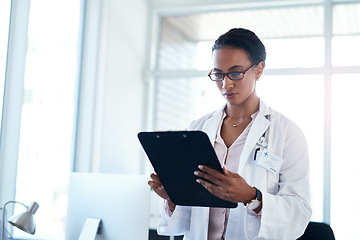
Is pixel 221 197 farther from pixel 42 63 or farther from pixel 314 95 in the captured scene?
pixel 314 95

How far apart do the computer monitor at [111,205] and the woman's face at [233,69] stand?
51cm

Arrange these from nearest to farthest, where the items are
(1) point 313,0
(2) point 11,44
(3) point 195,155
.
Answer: (3) point 195,155 → (2) point 11,44 → (1) point 313,0

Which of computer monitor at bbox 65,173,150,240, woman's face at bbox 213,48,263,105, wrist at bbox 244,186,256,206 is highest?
woman's face at bbox 213,48,263,105

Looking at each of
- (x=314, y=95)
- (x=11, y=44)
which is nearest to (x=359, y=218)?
(x=314, y=95)

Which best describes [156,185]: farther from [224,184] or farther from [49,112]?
[49,112]

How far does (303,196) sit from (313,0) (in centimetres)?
333

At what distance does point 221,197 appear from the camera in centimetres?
144

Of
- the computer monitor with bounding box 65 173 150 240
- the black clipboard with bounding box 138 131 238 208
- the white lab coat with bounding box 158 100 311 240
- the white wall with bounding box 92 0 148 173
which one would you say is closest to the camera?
the black clipboard with bounding box 138 131 238 208

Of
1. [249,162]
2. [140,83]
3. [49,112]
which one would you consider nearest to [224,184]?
[249,162]

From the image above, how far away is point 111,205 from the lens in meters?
1.86

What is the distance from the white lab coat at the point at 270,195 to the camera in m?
1.55

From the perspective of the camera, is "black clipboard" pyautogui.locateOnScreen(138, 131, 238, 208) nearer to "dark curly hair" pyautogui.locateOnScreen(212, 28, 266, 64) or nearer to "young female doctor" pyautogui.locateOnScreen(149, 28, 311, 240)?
"young female doctor" pyautogui.locateOnScreen(149, 28, 311, 240)

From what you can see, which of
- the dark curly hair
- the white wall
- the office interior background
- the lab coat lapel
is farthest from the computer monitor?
the white wall

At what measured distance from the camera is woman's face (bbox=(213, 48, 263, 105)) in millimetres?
1736
